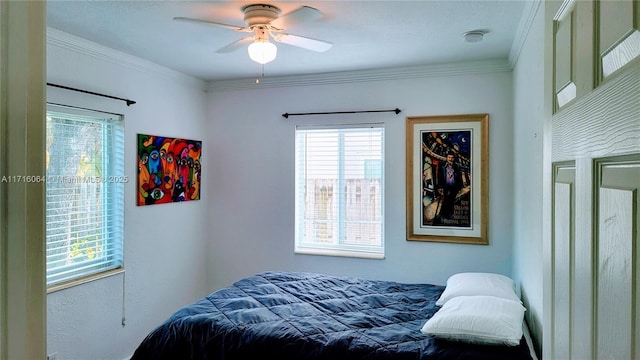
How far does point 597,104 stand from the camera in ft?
2.21

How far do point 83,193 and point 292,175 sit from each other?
188 cm

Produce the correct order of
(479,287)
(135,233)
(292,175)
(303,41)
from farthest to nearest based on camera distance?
(292,175) → (135,233) → (479,287) → (303,41)

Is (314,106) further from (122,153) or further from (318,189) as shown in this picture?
(122,153)

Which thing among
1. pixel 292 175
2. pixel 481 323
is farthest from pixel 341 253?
pixel 481 323

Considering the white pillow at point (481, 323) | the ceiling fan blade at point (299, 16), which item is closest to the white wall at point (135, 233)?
the ceiling fan blade at point (299, 16)

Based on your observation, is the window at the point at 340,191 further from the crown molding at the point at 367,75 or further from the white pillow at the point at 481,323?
the white pillow at the point at 481,323

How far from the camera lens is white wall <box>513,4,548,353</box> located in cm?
204

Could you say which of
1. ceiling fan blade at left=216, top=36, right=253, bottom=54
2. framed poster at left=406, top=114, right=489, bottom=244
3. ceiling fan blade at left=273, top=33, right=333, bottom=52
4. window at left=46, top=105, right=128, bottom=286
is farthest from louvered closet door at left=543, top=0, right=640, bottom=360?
window at left=46, top=105, right=128, bottom=286

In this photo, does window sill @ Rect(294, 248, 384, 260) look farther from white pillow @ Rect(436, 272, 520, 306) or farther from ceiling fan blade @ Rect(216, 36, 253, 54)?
ceiling fan blade @ Rect(216, 36, 253, 54)

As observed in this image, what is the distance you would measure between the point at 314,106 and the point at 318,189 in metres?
0.84

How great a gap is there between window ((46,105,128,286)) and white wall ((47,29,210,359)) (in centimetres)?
9

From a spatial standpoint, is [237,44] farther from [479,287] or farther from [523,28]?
[479,287]

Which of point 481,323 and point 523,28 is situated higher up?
point 523,28

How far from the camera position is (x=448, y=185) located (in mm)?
3656
